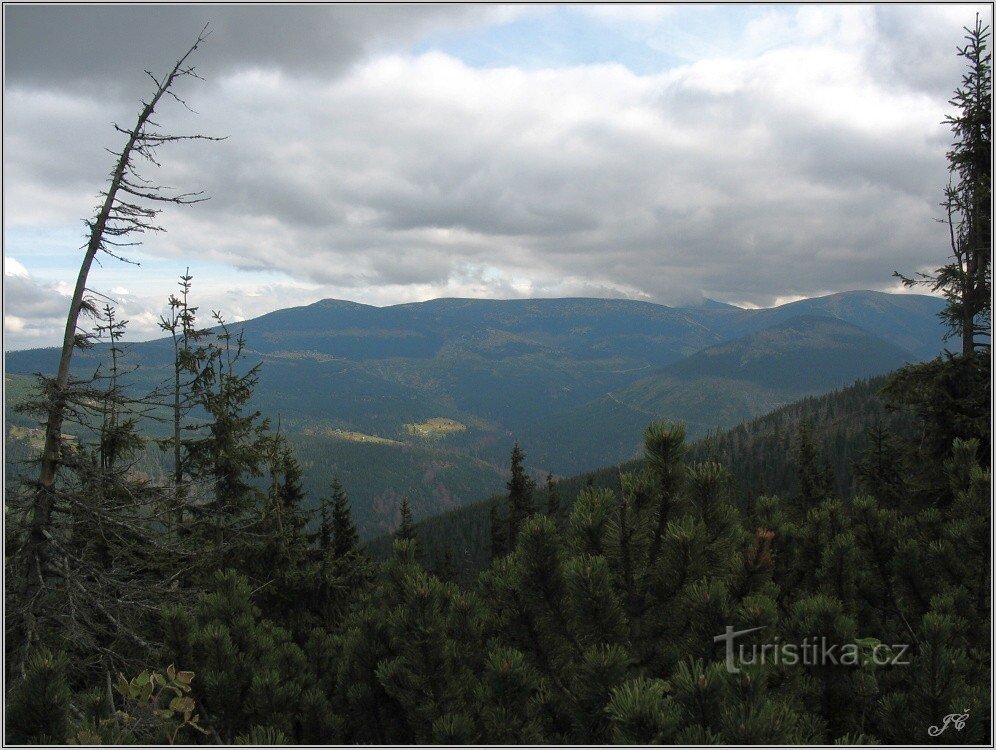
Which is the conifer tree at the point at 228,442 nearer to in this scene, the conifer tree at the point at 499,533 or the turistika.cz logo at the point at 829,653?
the turistika.cz logo at the point at 829,653

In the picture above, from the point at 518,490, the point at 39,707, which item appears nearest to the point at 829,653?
the point at 39,707

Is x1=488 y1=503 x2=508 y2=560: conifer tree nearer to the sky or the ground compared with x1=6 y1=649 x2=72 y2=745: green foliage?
nearer to the ground

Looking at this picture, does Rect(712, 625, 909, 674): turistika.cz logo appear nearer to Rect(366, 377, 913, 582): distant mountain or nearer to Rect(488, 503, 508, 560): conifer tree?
Rect(488, 503, 508, 560): conifer tree

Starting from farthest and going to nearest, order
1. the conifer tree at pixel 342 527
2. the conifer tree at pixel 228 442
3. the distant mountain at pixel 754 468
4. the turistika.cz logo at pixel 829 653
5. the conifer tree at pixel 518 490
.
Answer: the distant mountain at pixel 754 468, the conifer tree at pixel 518 490, the conifer tree at pixel 342 527, the conifer tree at pixel 228 442, the turistika.cz logo at pixel 829 653

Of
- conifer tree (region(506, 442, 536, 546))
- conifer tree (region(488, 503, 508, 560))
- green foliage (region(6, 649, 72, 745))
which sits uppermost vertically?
green foliage (region(6, 649, 72, 745))

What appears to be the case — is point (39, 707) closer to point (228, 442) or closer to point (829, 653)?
point (829, 653)

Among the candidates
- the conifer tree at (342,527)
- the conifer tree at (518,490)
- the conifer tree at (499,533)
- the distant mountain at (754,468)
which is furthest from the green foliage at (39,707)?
the distant mountain at (754,468)

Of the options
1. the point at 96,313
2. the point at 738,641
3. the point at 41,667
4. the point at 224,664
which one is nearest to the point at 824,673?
the point at 738,641

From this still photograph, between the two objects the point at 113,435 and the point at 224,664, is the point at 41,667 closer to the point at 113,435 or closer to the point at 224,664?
the point at 224,664

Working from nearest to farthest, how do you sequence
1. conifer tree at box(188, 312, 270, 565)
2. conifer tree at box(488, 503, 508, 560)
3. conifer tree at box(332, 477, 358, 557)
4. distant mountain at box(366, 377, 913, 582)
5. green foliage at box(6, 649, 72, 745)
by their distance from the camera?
green foliage at box(6, 649, 72, 745)
conifer tree at box(188, 312, 270, 565)
conifer tree at box(332, 477, 358, 557)
conifer tree at box(488, 503, 508, 560)
distant mountain at box(366, 377, 913, 582)

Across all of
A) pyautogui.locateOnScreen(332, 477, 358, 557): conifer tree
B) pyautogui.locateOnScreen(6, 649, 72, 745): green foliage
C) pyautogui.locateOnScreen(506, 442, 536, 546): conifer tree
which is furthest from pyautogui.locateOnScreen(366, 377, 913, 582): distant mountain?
pyautogui.locateOnScreen(6, 649, 72, 745): green foliage

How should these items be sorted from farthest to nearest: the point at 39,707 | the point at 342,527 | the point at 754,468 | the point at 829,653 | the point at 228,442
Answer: the point at 754,468
the point at 342,527
the point at 228,442
the point at 829,653
the point at 39,707

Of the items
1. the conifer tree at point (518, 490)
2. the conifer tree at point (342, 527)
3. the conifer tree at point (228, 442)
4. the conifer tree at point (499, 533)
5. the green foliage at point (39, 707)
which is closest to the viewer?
the green foliage at point (39, 707)

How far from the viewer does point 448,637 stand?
16.9ft
